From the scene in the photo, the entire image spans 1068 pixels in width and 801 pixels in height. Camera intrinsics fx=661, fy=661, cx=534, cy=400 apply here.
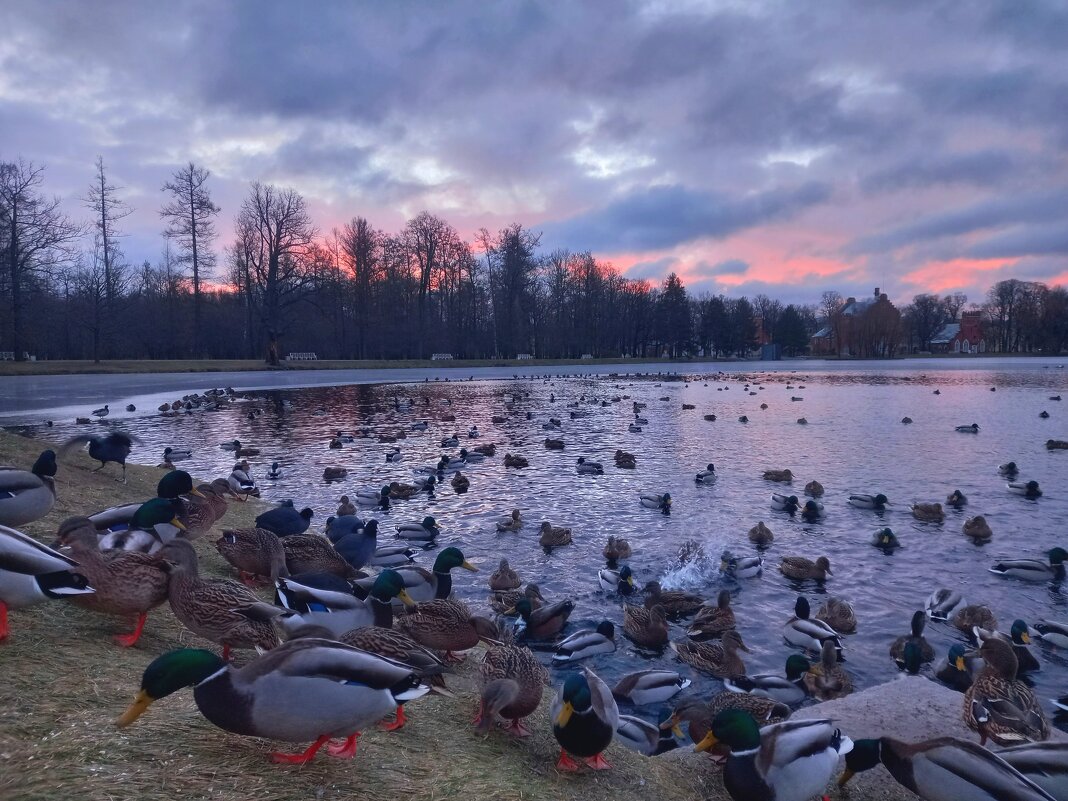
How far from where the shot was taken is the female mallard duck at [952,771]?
3.64 m

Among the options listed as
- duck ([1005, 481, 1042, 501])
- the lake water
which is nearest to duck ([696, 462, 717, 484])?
the lake water

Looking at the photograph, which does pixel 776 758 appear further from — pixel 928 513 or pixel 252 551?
pixel 928 513

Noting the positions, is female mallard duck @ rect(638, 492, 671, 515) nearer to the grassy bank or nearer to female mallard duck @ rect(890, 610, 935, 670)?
female mallard duck @ rect(890, 610, 935, 670)

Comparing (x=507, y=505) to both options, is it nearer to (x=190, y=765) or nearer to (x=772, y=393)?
(x=190, y=765)

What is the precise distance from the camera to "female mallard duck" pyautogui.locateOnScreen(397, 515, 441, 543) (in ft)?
34.1

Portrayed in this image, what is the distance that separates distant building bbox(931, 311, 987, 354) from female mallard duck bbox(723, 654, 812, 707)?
427ft

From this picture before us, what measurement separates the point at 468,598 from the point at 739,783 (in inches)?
187

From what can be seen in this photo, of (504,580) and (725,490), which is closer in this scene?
(504,580)

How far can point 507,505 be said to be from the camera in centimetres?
1304

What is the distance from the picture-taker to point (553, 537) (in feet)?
34.2

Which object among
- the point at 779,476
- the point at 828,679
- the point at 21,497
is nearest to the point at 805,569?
the point at 828,679

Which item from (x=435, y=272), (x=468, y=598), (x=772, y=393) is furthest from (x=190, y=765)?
(x=435, y=272)

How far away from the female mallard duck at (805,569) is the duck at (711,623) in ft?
6.44

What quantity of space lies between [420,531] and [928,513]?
9.25m
